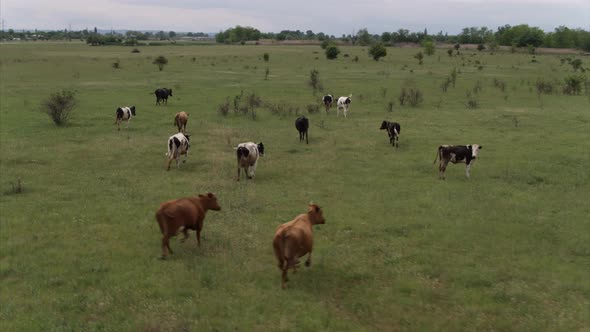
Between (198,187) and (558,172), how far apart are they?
12397 mm

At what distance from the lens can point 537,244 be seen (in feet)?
37.0

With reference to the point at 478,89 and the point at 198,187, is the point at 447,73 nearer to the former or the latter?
the point at 478,89

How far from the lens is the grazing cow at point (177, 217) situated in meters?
9.88

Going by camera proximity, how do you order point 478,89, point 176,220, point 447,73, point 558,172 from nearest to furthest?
point 176,220
point 558,172
point 478,89
point 447,73

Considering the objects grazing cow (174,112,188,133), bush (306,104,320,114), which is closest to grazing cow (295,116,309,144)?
grazing cow (174,112,188,133)

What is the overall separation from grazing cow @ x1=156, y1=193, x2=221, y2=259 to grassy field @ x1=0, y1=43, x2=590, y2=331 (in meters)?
0.54

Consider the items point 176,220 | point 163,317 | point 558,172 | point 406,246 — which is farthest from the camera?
point 558,172

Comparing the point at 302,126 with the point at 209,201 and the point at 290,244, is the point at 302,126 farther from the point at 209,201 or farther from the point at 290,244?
the point at 290,244

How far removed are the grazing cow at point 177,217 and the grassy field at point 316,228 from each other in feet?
1.77

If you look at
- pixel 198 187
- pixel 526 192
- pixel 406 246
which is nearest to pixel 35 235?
pixel 198 187

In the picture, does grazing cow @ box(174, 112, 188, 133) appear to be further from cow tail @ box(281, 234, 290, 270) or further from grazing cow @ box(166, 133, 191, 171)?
cow tail @ box(281, 234, 290, 270)

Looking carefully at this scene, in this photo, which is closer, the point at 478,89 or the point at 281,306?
the point at 281,306

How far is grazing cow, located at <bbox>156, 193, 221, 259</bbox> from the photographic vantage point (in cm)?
988

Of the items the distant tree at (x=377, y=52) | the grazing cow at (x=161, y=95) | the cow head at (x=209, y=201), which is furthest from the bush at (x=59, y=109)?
the distant tree at (x=377, y=52)
